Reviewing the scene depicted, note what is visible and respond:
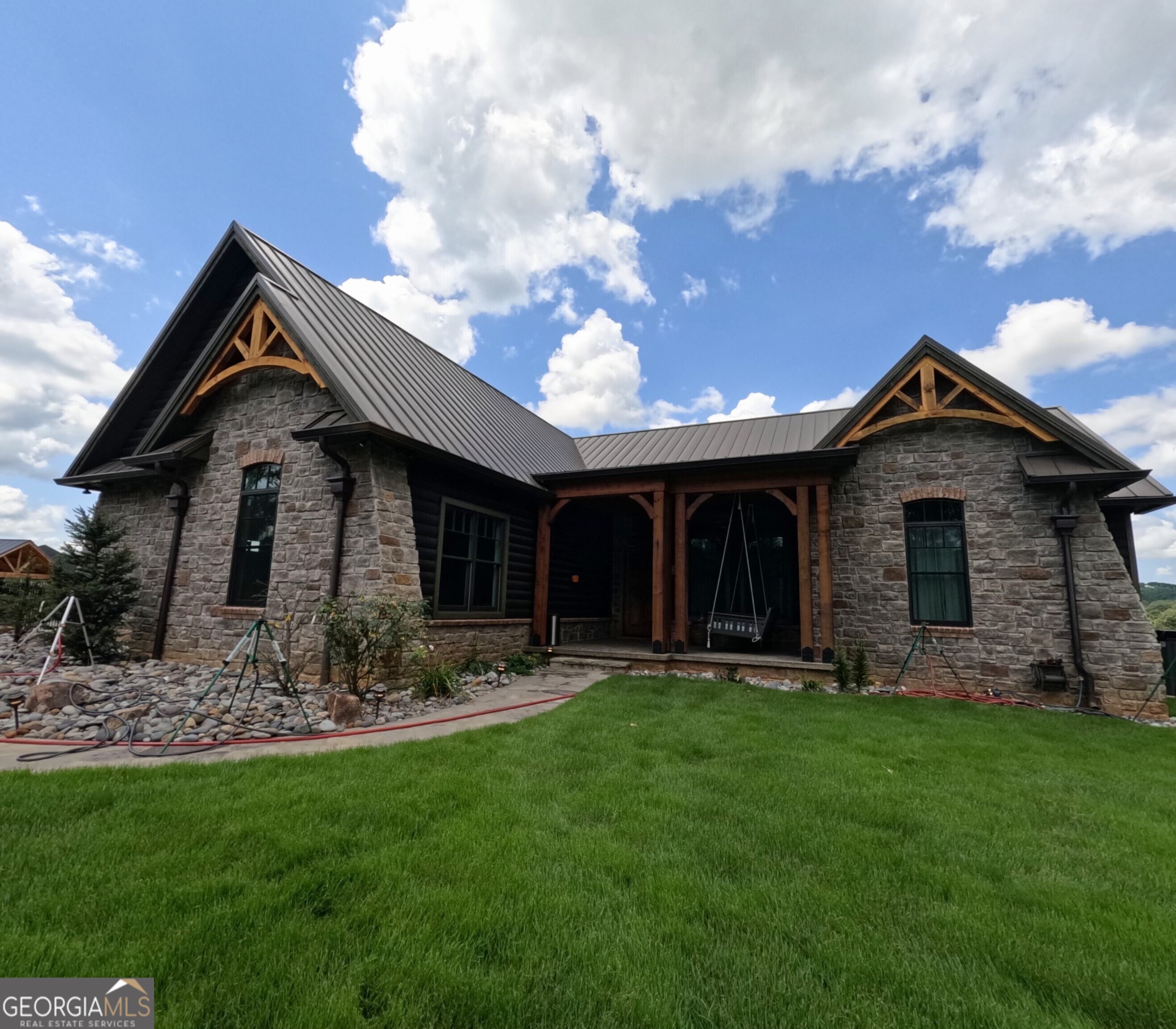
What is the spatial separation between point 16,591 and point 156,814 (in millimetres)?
12830

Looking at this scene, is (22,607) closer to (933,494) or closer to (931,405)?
(933,494)

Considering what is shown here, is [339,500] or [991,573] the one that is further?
[991,573]

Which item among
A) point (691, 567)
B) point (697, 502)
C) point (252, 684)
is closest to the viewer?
point (252, 684)

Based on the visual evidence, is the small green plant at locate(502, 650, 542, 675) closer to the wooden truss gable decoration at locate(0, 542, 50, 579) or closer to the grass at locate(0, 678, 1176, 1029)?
the grass at locate(0, 678, 1176, 1029)

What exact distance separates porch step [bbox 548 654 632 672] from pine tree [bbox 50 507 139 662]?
7559mm

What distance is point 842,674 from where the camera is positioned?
28.6 ft

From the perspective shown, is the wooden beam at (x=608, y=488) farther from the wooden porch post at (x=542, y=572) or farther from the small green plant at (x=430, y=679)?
the small green plant at (x=430, y=679)

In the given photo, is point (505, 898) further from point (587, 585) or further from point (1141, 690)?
point (587, 585)

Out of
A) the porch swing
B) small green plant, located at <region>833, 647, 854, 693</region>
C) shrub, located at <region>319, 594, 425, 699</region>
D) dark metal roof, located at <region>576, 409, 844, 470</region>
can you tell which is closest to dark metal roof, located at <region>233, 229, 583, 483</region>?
dark metal roof, located at <region>576, 409, 844, 470</region>

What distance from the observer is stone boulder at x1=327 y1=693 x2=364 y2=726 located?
5797 mm

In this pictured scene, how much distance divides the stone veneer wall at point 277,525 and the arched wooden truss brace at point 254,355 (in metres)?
0.30

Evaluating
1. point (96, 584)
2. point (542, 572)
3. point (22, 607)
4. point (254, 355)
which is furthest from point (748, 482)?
point (22, 607)

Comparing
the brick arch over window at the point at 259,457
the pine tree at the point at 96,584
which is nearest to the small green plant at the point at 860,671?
the brick arch over window at the point at 259,457

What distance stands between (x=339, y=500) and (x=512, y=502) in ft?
12.0
